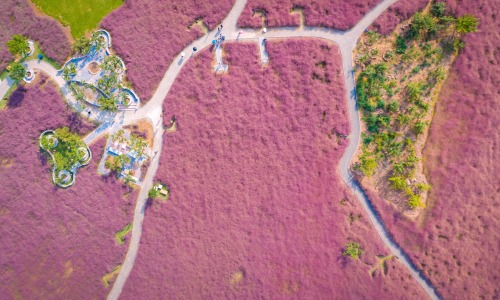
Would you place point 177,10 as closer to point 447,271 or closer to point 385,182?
point 385,182

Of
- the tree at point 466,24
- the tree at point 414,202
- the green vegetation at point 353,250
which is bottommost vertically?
the green vegetation at point 353,250

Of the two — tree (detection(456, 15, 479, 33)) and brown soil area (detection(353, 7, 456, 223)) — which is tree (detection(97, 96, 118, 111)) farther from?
tree (detection(456, 15, 479, 33))

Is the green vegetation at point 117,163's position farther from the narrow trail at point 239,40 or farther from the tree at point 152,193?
the tree at point 152,193

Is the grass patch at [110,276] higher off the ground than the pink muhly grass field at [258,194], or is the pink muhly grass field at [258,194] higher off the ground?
the pink muhly grass field at [258,194]

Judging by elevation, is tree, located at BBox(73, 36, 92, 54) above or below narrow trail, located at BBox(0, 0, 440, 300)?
above

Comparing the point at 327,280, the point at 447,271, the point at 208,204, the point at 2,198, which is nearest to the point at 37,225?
the point at 2,198

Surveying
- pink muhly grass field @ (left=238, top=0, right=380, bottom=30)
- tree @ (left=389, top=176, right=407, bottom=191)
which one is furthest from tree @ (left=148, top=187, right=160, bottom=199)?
tree @ (left=389, top=176, right=407, bottom=191)

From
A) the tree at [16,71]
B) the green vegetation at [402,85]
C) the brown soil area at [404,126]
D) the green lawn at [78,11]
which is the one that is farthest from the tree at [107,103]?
the brown soil area at [404,126]
